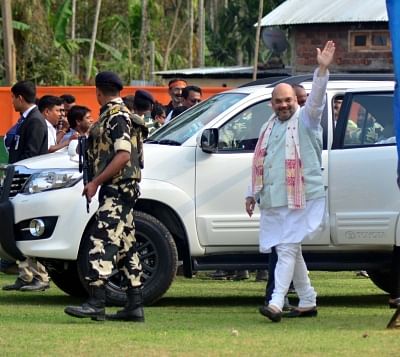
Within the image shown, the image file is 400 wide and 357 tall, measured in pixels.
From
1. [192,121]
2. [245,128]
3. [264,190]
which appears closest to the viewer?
[264,190]

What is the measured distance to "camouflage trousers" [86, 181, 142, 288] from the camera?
10352 millimetres

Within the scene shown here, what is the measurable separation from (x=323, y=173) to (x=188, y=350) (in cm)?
351

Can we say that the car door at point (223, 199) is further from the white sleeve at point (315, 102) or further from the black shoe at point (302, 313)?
the white sleeve at point (315, 102)

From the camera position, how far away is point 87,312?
1033 cm

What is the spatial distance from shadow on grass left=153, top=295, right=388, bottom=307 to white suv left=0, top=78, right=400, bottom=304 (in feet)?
1.83

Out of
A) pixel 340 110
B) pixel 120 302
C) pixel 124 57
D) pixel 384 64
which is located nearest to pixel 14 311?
pixel 120 302

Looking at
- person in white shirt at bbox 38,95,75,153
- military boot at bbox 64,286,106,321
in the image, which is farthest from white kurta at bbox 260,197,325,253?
person in white shirt at bbox 38,95,75,153

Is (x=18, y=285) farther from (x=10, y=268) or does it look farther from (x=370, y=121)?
(x=370, y=121)

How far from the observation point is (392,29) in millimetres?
9758

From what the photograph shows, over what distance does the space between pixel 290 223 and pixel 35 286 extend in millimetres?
3854

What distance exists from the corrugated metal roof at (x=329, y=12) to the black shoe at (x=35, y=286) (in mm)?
21884

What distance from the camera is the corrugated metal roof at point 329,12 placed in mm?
34812

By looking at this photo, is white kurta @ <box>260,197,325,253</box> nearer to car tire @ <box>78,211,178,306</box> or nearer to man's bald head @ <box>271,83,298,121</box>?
man's bald head @ <box>271,83,298,121</box>

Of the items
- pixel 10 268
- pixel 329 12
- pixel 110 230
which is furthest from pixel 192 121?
pixel 329 12
